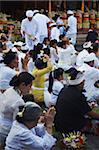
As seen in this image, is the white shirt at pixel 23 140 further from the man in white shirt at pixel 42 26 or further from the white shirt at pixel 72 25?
the white shirt at pixel 72 25

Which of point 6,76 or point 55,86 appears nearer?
point 6,76

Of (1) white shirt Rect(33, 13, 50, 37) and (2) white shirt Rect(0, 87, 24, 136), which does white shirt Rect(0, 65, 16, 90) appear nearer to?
(2) white shirt Rect(0, 87, 24, 136)

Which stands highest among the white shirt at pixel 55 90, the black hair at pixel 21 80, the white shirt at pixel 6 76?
the black hair at pixel 21 80

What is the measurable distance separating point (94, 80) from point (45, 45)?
4.27m

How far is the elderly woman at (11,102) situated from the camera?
17.4 feet

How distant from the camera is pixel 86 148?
5996 mm

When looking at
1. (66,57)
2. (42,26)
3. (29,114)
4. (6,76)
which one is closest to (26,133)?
(29,114)

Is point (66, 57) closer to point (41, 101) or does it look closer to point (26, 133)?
point (41, 101)

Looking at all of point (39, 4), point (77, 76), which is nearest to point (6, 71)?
point (77, 76)

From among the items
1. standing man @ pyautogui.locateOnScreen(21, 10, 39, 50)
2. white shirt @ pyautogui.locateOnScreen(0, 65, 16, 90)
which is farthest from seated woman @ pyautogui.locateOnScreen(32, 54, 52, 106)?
standing man @ pyautogui.locateOnScreen(21, 10, 39, 50)

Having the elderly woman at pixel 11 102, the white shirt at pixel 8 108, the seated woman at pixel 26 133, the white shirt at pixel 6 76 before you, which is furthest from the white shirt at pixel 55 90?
the seated woman at pixel 26 133

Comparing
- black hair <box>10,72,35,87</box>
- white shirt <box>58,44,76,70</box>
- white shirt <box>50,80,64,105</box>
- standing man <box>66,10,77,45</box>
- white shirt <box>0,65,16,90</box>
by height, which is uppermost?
black hair <box>10,72,35,87</box>

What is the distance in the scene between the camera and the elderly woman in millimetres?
5309

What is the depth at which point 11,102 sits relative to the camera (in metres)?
5.31
